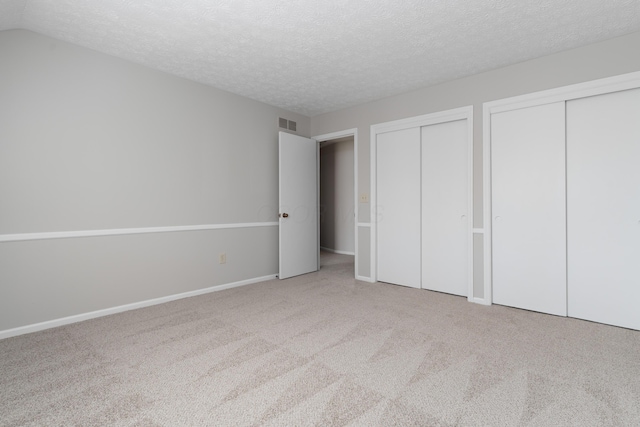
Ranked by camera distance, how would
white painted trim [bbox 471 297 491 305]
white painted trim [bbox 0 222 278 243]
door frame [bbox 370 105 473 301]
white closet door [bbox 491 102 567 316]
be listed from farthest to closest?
door frame [bbox 370 105 473 301]
white painted trim [bbox 471 297 491 305]
white closet door [bbox 491 102 567 316]
white painted trim [bbox 0 222 278 243]

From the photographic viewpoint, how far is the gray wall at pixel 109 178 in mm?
2537

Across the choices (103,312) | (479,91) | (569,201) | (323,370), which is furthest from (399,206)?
(103,312)

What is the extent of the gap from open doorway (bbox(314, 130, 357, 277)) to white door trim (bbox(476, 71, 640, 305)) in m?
3.56

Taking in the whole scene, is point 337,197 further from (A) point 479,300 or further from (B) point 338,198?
(A) point 479,300

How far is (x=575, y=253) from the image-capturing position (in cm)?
289

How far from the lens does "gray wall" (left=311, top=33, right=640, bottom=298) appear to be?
8.80 ft

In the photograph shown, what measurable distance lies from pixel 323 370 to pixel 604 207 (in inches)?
110

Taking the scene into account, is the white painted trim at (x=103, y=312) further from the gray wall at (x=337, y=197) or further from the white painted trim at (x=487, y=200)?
the gray wall at (x=337, y=197)

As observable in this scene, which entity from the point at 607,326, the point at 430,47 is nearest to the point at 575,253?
the point at 607,326

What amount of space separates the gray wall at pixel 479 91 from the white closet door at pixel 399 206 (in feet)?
0.68

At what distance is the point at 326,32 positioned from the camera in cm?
256

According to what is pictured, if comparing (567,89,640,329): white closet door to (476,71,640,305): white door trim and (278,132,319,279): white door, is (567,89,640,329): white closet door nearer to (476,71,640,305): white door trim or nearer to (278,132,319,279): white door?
(476,71,640,305): white door trim

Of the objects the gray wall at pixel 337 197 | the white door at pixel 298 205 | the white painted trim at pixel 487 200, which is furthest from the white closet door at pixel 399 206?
the gray wall at pixel 337 197

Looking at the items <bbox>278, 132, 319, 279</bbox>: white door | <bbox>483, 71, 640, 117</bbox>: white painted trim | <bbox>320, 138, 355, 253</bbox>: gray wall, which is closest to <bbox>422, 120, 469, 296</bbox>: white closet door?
<bbox>483, 71, 640, 117</bbox>: white painted trim
